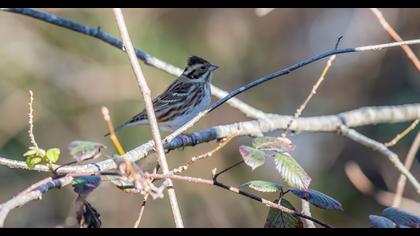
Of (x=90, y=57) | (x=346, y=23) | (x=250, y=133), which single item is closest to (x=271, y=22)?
(x=346, y=23)

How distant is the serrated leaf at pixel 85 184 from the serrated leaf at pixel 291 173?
0.48 metres

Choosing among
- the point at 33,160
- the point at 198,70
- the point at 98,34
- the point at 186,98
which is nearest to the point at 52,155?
the point at 33,160

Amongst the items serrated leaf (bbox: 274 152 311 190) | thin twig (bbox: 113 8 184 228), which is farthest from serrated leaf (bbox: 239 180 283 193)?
thin twig (bbox: 113 8 184 228)

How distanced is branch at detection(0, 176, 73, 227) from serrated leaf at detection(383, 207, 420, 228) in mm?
807

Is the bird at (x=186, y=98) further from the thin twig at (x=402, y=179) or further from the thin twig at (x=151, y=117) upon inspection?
the thin twig at (x=151, y=117)

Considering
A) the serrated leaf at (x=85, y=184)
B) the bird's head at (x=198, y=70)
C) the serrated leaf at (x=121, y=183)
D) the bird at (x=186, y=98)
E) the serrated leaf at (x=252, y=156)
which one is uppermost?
the bird's head at (x=198, y=70)

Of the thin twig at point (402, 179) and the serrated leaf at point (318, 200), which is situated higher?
the thin twig at point (402, 179)

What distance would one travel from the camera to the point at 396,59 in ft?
24.4

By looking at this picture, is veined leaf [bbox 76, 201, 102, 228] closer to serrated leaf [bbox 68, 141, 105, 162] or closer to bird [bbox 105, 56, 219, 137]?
serrated leaf [bbox 68, 141, 105, 162]

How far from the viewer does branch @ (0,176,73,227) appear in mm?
1459

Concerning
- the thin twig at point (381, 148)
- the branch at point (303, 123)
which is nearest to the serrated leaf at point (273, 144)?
the branch at point (303, 123)

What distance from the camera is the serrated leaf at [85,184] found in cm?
147

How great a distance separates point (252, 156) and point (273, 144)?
5.1 inches
